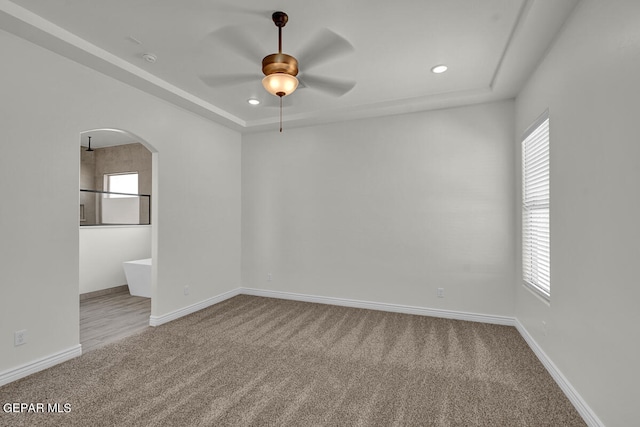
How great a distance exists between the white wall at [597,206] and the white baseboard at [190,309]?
12.9 feet

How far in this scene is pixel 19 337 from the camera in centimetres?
238

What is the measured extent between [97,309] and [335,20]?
4676 millimetres

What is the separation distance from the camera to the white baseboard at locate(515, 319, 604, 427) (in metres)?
1.83

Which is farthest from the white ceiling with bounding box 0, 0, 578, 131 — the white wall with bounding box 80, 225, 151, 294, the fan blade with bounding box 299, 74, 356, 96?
the white wall with bounding box 80, 225, 151, 294

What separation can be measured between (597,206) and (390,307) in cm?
275

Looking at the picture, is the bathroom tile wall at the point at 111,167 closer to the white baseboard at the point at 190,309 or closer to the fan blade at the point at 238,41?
the white baseboard at the point at 190,309

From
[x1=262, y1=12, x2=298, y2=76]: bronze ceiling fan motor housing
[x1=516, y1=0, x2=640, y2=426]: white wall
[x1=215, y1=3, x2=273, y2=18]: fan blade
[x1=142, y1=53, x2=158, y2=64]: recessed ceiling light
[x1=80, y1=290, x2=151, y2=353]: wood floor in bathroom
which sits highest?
[x1=215, y1=3, x2=273, y2=18]: fan blade

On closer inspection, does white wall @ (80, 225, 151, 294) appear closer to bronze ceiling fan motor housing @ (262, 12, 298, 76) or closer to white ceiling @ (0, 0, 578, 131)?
white ceiling @ (0, 0, 578, 131)

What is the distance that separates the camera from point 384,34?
2459mm

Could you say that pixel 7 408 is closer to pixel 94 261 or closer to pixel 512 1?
pixel 94 261

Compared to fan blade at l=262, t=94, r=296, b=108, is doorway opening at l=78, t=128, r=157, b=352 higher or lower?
lower

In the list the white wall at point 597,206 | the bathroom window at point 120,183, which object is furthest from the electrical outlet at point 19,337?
the bathroom window at point 120,183

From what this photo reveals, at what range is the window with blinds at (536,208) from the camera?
267 centimetres

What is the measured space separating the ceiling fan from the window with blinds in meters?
1.85
